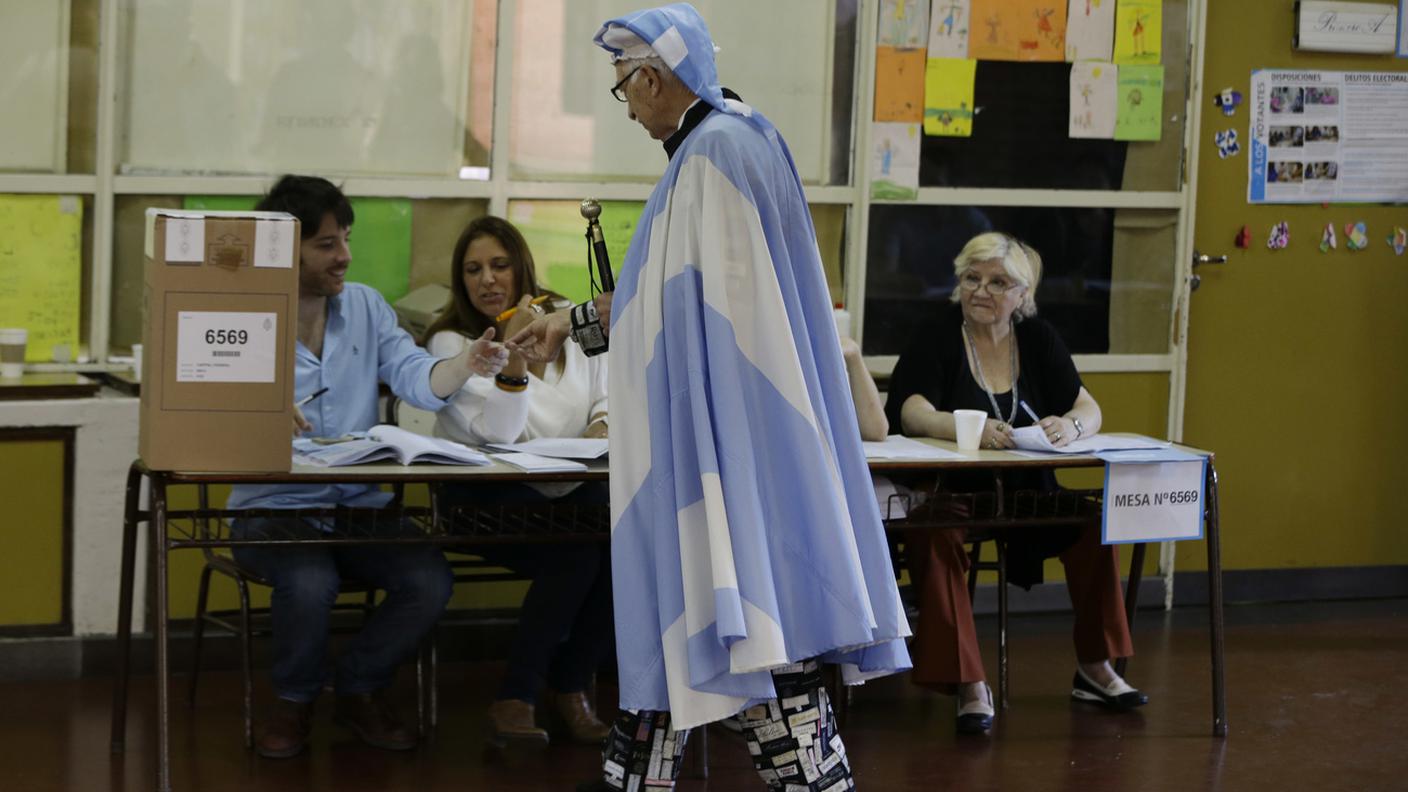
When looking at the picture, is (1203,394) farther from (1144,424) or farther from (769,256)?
(769,256)

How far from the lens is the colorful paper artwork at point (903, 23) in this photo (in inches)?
196

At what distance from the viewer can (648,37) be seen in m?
2.81

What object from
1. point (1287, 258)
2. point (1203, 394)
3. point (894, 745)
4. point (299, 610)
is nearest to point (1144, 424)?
point (1203, 394)

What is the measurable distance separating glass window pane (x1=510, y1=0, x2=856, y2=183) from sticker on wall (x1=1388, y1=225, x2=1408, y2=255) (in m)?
1.96

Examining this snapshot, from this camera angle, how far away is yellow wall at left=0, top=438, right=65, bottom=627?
13.7 ft

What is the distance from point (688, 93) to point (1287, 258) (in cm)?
326

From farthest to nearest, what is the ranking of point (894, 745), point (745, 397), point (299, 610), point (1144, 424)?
point (1144, 424), point (894, 745), point (299, 610), point (745, 397)

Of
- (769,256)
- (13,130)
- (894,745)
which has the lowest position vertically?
(894,745)

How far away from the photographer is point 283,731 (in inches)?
146

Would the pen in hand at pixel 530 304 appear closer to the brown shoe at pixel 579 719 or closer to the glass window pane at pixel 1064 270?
the brown shoe at pixel 579 719

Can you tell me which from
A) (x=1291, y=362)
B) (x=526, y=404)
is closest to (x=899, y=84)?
(x=1291, y=362)

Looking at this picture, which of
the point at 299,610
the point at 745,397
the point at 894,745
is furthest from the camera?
the point at 894,745

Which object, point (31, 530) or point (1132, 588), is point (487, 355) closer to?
point (31, 530)

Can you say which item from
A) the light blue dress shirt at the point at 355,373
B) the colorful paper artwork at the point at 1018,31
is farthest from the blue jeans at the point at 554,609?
the colorful paper artwork at the point at 1018,31
